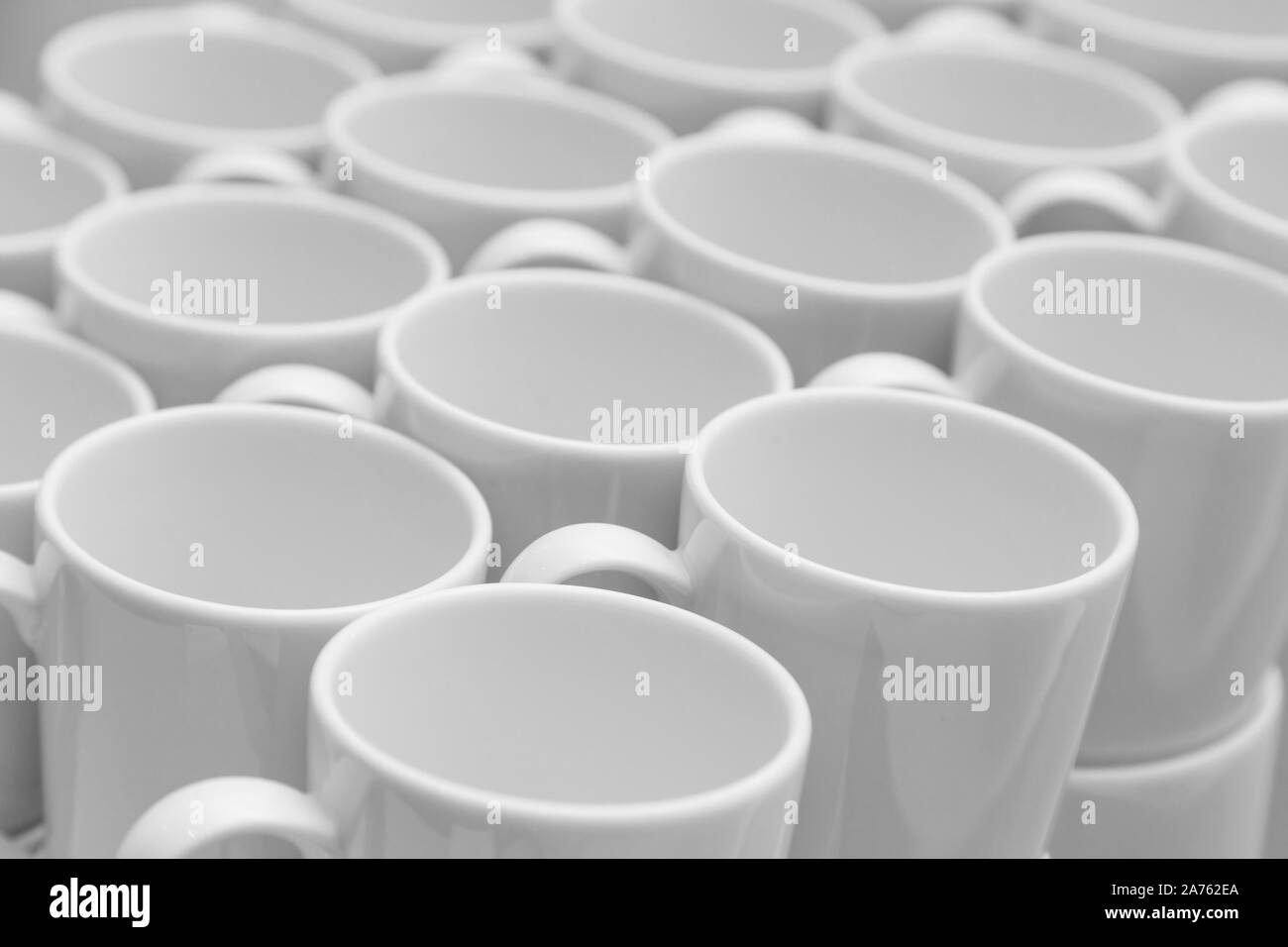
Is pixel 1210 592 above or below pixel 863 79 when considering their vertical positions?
below

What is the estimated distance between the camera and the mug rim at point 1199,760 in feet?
2.39

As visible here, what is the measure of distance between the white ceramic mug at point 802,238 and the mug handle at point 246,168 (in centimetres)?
11

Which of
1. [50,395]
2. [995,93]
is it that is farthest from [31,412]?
[995,93]

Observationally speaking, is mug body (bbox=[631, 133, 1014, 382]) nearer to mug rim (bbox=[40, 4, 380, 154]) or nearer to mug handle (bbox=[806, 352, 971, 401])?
mug handle (bbox=[806, 352, 971, 401])

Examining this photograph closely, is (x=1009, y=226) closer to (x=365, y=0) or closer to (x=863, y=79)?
(x=863, y=79)

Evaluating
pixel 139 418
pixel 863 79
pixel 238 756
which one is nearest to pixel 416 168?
pixel 863 79

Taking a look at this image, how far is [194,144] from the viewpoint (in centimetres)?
90

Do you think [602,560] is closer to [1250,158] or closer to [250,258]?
[250,258]

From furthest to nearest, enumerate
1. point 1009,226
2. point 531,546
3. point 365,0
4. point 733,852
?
point 365,0 → point 1009,226 → point 531,546 → point 733,852

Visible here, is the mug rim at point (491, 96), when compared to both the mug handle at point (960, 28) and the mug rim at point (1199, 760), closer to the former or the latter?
the mug handle at point (960, 28)

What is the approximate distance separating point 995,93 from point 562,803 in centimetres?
61

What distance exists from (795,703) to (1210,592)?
0.25 metres

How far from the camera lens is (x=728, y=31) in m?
1.10

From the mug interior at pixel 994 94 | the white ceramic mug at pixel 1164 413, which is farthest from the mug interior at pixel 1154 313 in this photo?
the mug interior at pixel 994 94
